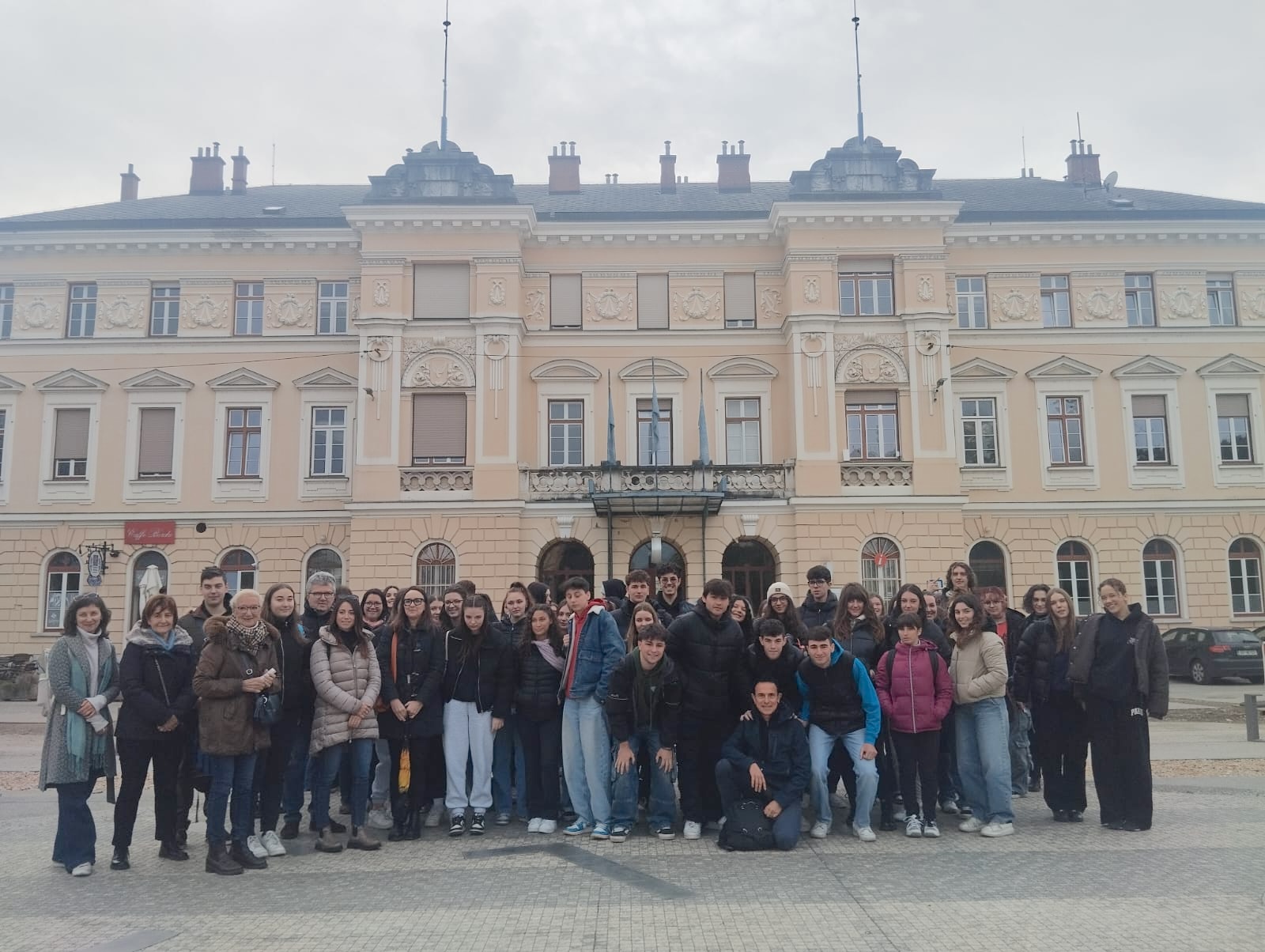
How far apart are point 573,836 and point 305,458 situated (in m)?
19.6

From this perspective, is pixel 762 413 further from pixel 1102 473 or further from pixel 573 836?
pixel 573 836

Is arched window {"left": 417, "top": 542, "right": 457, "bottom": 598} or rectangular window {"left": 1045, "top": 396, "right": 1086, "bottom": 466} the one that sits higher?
rectangular window {"left": 1045, "top": 396, "right": 1086, "bottom": 466}

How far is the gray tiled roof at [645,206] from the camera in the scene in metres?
25.1

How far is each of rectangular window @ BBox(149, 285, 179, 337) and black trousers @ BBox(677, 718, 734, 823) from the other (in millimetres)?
22790

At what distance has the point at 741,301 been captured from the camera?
25.2m

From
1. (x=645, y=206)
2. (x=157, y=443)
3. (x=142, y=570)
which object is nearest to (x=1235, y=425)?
(x=645, y=206)

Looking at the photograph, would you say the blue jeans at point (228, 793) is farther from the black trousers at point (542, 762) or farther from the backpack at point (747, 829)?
the backpack at point (747, 829)

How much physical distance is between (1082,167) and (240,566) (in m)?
28.4

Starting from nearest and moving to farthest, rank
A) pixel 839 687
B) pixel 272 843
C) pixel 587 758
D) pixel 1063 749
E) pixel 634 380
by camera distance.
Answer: pixel 272 843, pixel 839 687, pixel 587 758, pixel 1063 749, pixel 634 380

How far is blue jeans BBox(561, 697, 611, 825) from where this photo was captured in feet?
24.5

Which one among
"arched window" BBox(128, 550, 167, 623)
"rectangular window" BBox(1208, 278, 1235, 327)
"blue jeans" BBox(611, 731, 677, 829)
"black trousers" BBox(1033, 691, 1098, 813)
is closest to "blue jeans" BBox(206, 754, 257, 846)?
"blue jeans" BBox(611, 731, 677, 829)

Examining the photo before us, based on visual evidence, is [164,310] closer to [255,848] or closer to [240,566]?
[240,566]

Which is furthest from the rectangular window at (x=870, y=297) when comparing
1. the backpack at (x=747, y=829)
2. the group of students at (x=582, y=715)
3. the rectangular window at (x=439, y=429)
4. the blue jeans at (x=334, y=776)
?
the blue jeans at (x=334, y=776)

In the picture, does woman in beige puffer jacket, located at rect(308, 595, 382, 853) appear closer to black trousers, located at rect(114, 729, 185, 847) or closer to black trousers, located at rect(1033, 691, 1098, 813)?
black trousers, located at rect(114, 729, 185, 847)
